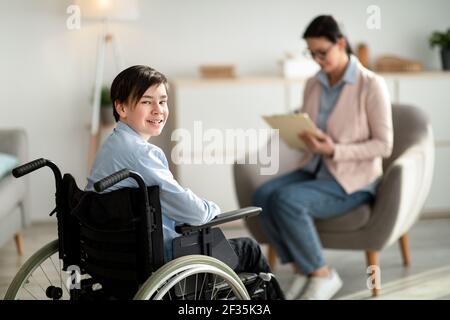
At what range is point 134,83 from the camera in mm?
1900

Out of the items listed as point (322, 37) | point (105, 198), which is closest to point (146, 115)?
point (105, 198)

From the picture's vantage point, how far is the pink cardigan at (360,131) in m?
3.04

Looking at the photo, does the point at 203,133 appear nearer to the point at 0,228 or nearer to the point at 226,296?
the point at 0,228

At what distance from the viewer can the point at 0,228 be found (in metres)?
3.37

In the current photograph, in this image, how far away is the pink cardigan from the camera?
9.98 feet

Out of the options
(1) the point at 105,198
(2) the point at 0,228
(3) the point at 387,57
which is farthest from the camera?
(3) the point at 387,57

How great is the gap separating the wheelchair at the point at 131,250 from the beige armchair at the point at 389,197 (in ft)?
3.44

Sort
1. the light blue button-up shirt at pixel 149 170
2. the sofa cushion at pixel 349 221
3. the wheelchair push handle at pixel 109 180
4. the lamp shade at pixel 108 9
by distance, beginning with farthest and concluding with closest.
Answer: the lamp shade at pixel 108 9 → the sofa cushion at pixel 349 221 → the light blue button-up shirt at pixel 149 170 → the wheelchair push handle at pixel 109 180

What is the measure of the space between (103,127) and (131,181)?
8.71 ft

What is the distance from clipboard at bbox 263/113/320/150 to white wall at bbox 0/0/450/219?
1.66m
